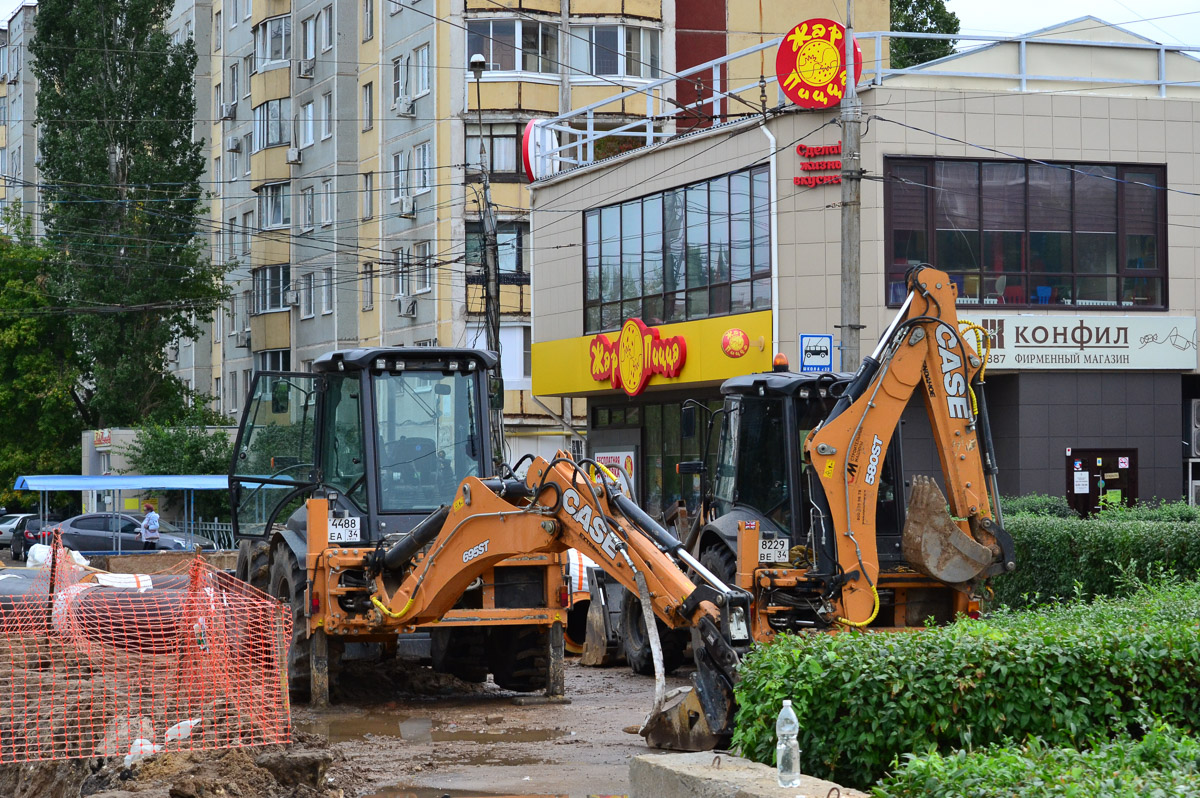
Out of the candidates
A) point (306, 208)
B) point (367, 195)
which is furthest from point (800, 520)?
point (306, 208)

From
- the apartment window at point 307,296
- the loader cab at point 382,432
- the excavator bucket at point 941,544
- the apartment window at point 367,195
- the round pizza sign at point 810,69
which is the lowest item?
the excavator bucket at point 941,544

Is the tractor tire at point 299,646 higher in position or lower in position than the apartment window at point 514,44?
lower

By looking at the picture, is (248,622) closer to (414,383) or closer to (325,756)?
(325,756)

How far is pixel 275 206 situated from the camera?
2085 inches

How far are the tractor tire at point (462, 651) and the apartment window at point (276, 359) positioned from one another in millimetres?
39344

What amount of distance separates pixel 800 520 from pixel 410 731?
3.82 metres

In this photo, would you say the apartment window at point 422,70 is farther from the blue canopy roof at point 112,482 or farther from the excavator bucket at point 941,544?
the excavator bucket at point 941,544

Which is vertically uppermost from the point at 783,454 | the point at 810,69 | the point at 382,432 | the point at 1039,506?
the point at 810,69

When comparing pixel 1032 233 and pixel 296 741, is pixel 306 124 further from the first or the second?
pixel 296 741

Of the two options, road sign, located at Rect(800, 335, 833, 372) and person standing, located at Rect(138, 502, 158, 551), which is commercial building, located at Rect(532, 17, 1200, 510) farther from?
person standing, located at Rect(138, 502, 158, 551)

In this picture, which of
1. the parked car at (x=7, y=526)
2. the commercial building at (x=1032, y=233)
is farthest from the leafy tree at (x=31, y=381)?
the commercial building at (x=1032, y=233)

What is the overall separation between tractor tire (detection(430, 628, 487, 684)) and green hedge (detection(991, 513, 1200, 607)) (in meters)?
4.96

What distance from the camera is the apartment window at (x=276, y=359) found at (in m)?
53.1

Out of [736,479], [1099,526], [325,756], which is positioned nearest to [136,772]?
[325,756]
